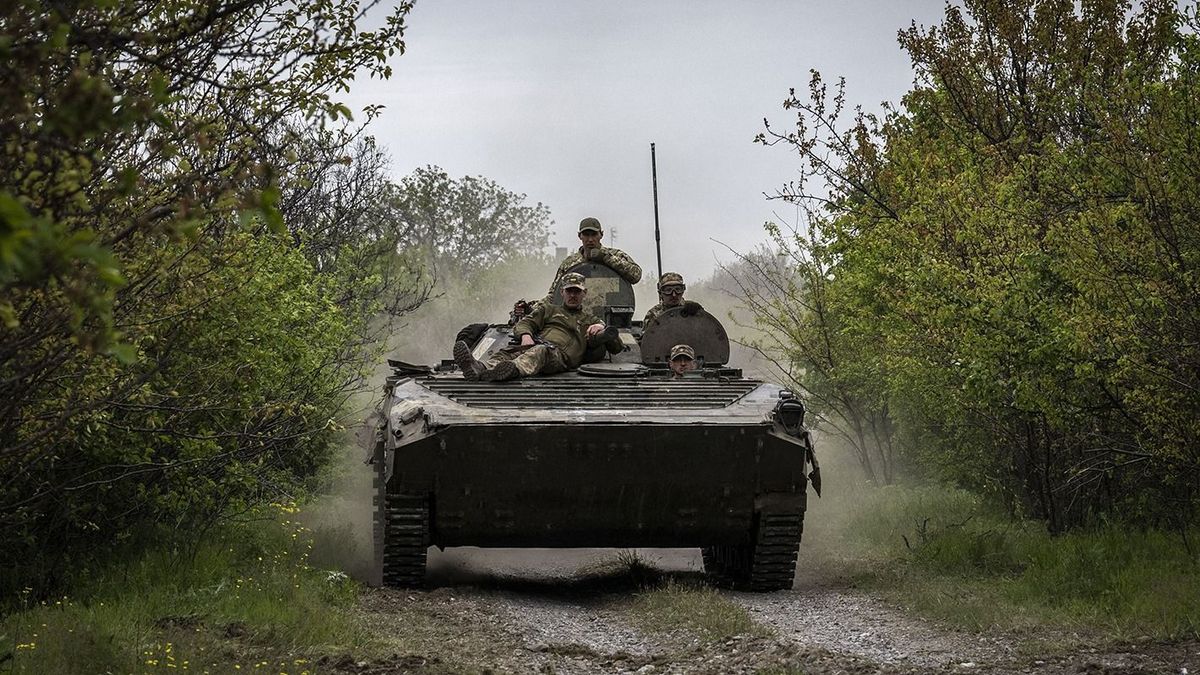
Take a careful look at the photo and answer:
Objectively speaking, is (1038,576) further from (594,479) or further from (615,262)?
(615,262)

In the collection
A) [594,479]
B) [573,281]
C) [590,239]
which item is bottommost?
[594,479]

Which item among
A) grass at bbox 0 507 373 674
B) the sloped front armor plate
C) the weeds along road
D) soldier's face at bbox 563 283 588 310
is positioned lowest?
the weeds along road

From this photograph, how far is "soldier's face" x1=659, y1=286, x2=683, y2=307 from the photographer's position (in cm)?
1234

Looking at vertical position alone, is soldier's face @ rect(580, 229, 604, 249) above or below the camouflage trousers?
above

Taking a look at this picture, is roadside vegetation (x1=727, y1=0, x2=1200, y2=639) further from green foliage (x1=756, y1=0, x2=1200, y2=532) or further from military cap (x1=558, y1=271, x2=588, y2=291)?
military cap (x1=558, y1=271, x2=588, y2=291)

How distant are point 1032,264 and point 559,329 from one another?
3.84 metres

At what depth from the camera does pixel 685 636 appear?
811 centimetres

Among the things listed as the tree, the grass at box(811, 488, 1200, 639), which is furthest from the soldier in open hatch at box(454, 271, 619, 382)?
the tree

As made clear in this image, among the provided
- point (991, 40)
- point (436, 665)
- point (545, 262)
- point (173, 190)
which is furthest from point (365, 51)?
point (545, 262)

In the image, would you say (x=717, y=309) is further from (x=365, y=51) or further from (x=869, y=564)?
(x=365, y=51)

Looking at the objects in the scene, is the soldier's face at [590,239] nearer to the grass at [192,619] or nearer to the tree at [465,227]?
the grass at [192,619]

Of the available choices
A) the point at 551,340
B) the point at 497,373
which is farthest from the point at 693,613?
the point at 551,340

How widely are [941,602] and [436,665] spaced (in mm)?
3654

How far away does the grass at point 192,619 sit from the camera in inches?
265
